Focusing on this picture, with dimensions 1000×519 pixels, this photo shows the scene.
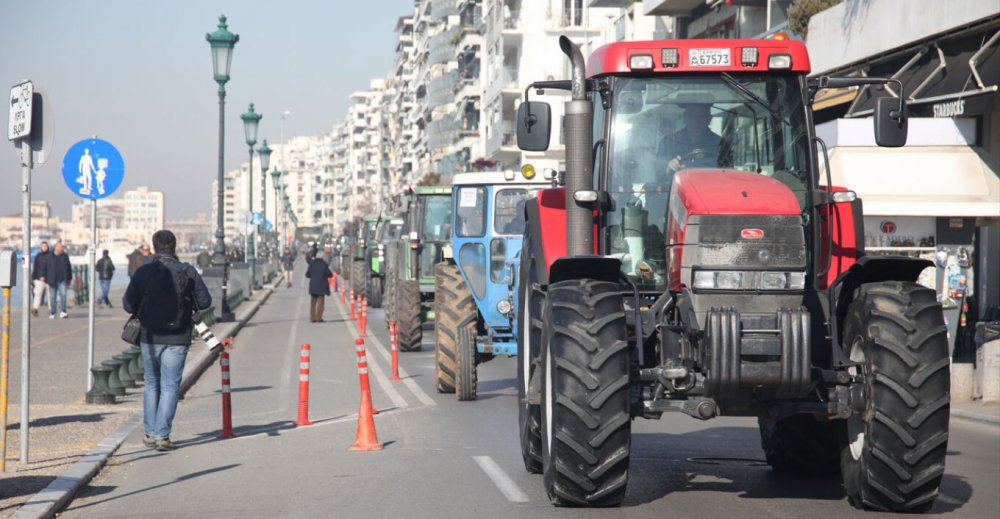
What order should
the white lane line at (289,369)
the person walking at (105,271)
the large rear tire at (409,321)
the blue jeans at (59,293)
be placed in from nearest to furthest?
the white lane line at (289,369)
the large rear tire at (409,321)
the blue jeans at (59,293)
the person walking at (105,271)

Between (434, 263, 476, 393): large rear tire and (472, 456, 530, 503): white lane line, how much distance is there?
5281mm

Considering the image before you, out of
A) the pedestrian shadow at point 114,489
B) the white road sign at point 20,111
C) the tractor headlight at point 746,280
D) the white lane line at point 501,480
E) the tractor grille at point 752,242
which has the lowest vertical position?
the pedestrian shadow at point 114,489

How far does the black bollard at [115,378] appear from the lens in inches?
642

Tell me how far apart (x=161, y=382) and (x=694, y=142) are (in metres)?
5.75

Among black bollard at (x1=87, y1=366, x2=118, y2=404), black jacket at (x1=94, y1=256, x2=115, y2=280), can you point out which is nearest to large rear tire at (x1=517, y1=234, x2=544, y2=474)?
black bollard at (x1=87, y1=366, x2=118, y2=404)

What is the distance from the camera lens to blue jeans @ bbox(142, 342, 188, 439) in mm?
12461

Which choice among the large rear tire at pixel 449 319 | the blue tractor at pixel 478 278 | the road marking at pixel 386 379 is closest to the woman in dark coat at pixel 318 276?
the road marking at pixel 386 379

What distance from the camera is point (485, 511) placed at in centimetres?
879

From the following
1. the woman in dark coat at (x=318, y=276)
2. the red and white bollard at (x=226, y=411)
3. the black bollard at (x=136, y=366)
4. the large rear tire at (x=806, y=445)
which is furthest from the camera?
the woman in dark coat at (x=318, y=276)

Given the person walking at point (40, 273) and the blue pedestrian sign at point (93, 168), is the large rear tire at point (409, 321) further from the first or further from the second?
the person walking at point (40, 273)

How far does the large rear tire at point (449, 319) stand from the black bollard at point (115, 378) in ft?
12.4

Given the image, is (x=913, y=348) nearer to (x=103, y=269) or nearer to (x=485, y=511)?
(x=485, y=511)

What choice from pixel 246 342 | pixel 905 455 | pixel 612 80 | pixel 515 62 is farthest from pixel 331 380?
pixel 515 62

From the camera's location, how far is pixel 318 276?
34.8 m
